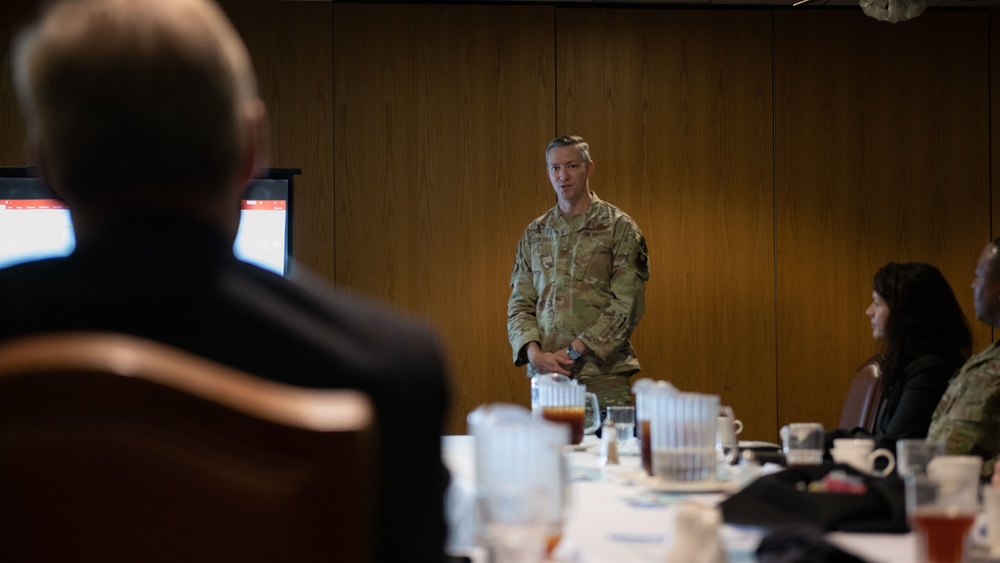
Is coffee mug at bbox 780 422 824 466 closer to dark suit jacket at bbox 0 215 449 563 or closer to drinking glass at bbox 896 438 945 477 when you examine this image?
drinking glass at bbox 896 438 945 477

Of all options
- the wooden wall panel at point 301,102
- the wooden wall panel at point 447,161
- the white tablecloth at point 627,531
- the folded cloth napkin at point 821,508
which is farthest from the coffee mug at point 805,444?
the wooden wall panel at point 301,102

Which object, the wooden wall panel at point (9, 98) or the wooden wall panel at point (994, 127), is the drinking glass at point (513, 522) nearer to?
the wooden wall panel at point (9, 98)

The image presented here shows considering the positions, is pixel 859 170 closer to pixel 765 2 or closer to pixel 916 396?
pixel 765 2

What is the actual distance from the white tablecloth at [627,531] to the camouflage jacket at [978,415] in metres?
1.09

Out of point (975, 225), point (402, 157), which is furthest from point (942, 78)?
point (402, 157)

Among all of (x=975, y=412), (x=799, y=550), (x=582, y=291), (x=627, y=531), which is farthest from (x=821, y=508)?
(x=582, y=291)

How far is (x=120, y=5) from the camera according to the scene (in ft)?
2.72

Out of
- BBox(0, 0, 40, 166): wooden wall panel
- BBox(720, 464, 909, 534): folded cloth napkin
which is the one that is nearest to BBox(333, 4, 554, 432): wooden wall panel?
BBox(0, 0, 40, 166): wooden wall panel

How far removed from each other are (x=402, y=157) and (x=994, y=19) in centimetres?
364

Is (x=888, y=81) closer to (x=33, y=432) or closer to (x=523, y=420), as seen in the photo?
(x=523, y=420)

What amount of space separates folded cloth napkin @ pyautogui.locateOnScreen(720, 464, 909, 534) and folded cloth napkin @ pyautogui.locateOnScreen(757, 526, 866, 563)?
0.96 feet

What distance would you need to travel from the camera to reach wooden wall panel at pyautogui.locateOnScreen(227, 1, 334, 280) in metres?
6.38

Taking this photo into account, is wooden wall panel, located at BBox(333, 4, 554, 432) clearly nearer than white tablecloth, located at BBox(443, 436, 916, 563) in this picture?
No

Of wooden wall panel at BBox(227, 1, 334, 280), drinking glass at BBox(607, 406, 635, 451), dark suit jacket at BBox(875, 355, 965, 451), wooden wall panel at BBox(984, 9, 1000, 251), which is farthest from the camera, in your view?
wooden wall panel at BBox(984, 9, 1000, 251)
